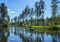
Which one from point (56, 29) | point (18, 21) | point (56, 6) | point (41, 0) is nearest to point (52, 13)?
point (56, 6)

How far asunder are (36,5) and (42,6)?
127 inches

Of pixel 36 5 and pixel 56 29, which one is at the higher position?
pixel 36 5

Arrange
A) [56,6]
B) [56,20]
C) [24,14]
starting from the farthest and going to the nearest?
1. [24,14]
2. [56,20]
3. [56,6]

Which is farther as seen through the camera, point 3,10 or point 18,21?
point 18,21

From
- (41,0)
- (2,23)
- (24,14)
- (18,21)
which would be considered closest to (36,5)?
(41,0)

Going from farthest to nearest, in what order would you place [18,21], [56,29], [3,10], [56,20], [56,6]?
1. [18,21]
2. [3,10]
3. [56,20]
4. [56,6]
5. [56,29]

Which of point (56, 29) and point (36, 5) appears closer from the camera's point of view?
point (56, 29)

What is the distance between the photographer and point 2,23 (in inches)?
2921

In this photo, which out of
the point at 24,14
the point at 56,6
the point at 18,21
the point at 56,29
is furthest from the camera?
the point at 18,21

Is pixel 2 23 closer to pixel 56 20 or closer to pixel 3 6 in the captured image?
pixel 3 6

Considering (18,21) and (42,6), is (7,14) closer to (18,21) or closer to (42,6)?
(42,6)

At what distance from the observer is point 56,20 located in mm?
76438

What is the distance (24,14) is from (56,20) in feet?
81.2

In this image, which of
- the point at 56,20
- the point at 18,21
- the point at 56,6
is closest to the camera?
the point at 56,6
